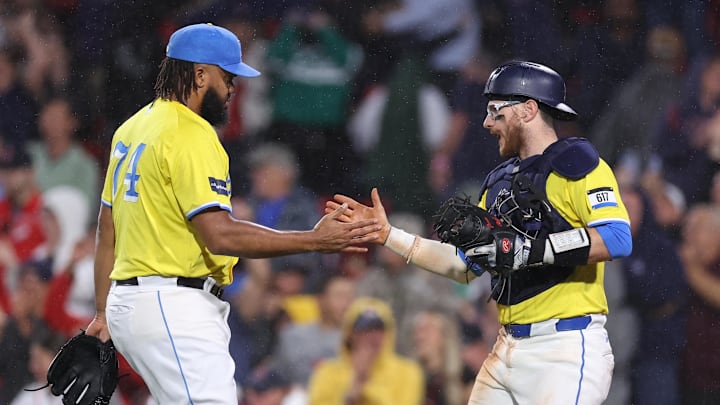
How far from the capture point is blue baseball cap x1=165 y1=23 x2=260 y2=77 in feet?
12.7

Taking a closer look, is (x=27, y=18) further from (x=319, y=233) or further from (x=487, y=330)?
(x=319, y=233)

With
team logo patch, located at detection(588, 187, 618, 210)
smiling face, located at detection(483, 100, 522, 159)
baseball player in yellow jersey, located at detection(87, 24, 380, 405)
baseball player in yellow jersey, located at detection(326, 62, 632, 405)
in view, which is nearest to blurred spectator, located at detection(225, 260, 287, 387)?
baseball player in yellow jersey, located at detection(326, 62, 632, 405)

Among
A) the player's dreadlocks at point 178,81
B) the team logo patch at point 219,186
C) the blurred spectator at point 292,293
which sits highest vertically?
the player's dreadlocks at point 178,81

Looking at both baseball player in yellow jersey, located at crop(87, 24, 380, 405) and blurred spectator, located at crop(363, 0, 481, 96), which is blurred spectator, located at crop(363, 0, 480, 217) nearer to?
blurred spectator, located at crop(363, 0, 481, 96)

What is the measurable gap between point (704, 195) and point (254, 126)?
3.19m

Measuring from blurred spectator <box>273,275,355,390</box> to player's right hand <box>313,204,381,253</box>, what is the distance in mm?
3008

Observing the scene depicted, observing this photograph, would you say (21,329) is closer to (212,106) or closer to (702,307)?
(212,106)

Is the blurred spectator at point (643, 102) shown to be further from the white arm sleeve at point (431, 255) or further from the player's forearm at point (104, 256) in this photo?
the player's forearm at point (104, 256)

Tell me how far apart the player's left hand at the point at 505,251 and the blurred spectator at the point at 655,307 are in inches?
126

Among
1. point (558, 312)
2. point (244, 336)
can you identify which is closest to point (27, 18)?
point (244, 336)

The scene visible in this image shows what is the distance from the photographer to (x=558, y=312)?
12.6ft

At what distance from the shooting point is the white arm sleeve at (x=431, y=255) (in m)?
4.21

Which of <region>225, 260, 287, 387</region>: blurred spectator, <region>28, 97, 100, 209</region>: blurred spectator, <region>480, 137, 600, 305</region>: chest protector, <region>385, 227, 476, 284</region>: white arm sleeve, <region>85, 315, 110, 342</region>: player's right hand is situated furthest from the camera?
<region>28, 97, 100, 209</region>: blurred spectator

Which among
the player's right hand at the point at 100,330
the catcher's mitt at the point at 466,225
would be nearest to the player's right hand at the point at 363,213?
the catcher's mitt at the point at 466,225
